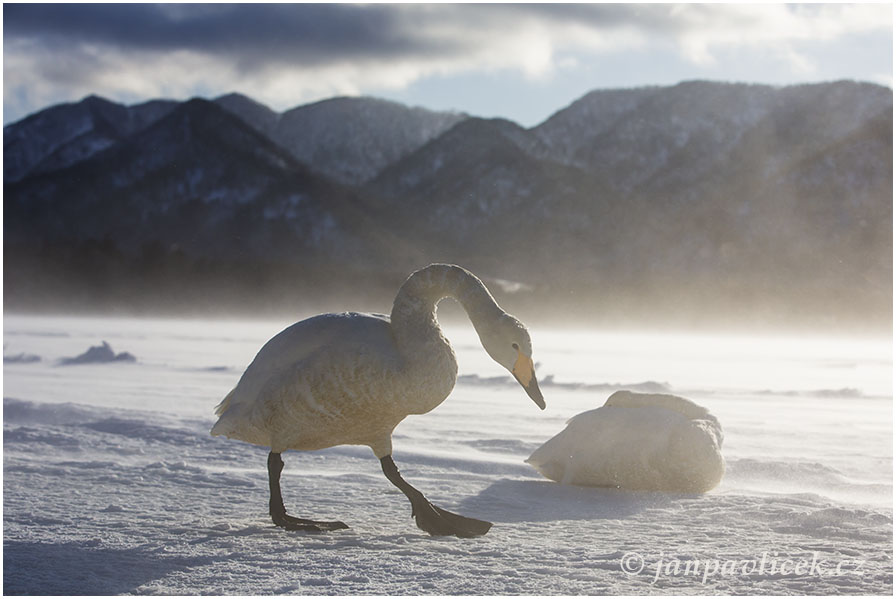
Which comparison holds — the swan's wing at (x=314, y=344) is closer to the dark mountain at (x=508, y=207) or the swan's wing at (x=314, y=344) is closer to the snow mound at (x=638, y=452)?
the snow mound at (x=638, y=452)

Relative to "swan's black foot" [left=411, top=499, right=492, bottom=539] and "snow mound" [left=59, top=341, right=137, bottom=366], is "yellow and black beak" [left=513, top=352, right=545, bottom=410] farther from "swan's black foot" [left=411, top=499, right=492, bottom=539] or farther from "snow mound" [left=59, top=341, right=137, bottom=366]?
"snow mound" [left=59, top=341, right=137, bottom=366]

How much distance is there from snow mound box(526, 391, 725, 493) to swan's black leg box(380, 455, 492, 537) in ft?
4.21

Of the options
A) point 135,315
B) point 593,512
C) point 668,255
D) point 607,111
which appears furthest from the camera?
point 607,111

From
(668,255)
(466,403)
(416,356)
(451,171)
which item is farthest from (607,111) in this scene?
(416,356)

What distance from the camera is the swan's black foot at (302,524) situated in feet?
15.8

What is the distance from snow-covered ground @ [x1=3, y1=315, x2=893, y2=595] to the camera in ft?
13.2

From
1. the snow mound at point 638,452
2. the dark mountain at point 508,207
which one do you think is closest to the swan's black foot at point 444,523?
the snow mound at point 638,452

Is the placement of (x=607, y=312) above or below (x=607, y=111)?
below

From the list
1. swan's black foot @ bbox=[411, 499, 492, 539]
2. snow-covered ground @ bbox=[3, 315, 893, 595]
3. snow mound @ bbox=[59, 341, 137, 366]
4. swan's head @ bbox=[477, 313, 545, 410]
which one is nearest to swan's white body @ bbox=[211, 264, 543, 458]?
swan's head @ bbox=[477, 313, 545, 410]

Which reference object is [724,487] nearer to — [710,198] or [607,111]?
[710,198]

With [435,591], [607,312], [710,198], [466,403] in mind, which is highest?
[710,198]

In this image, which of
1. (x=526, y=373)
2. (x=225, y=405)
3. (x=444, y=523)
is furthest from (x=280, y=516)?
(x=526, y=373)

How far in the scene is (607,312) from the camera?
29.6 m

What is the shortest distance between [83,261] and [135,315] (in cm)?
1128
